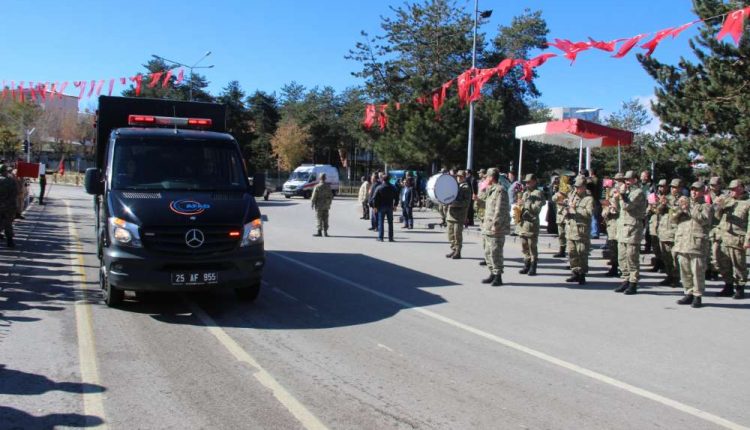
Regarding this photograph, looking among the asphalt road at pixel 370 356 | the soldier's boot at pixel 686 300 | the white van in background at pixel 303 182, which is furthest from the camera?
the white van in background at pixel 303 182

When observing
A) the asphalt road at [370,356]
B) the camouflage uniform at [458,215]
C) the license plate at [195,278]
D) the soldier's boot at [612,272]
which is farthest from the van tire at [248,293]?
the soldier's boot at [612,272]

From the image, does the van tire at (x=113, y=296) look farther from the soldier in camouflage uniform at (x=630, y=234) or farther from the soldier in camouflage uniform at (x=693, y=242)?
the soldier in camouflage uniform at (x=693, y=242)

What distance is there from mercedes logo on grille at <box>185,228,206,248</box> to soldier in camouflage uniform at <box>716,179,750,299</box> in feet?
26.8

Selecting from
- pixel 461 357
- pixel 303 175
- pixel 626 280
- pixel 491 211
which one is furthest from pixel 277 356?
pixel 303 175

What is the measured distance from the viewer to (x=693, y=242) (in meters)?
9.09

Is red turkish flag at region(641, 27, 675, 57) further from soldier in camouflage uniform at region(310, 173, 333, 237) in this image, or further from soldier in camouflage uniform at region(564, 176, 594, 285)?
soldier in camouflage uniform at region(310, 173, 333, 237)

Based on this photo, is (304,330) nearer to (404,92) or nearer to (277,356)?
(277,356)

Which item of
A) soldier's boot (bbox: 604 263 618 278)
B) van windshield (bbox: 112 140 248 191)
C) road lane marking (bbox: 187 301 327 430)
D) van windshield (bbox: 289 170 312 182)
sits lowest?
road lane marking (bbox: 187 301 327 430)

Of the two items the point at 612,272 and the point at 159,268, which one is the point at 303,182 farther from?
the point at 159,268

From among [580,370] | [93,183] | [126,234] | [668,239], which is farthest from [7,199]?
[668,239]

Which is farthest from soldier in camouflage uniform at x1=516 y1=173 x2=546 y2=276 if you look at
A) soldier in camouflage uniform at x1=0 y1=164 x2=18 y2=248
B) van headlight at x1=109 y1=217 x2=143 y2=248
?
soldier in camouflage uniform at x1=0 y1=164 x2=18 y2=248

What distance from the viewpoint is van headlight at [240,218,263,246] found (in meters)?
7.72

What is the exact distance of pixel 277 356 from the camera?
6117mm

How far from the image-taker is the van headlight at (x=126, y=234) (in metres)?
7.22
